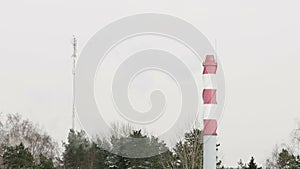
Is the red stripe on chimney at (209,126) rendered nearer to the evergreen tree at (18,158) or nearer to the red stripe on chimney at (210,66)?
the red stripe on chimney at (210,66)

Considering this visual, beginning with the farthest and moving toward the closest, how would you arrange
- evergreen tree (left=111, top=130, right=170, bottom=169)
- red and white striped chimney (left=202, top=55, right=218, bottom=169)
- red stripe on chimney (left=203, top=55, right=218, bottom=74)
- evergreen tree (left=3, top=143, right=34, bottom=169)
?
evergreen tree (left=3, top=143, right=34, bottom=169) → evergreen tree (left=111, top=130, right=170, bottom=169) → red stripe on chimney (left=203, top=55, right=218, bottom=74) → red and white striped chimney (left=202, top=55, right=218, bottom=169)

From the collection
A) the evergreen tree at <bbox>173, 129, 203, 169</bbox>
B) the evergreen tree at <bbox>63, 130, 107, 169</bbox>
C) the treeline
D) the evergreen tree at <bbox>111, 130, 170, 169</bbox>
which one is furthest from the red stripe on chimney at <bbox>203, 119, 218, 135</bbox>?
the evergreen tree at <bbox>63, 130, 107, 169</bbox>

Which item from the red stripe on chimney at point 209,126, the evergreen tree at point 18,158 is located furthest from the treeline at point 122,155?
the red stripe on chimney at point 209,126

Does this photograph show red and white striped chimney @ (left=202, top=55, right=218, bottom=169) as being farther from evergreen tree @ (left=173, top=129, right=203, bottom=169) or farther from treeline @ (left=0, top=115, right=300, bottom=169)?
evergreen tree @ (left=173, top=129, right=203, bottom=169)

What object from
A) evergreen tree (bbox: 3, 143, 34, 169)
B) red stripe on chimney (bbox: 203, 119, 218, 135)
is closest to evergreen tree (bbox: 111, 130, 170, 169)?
evergreen tree (bbox: 3, 143, 34, 169)

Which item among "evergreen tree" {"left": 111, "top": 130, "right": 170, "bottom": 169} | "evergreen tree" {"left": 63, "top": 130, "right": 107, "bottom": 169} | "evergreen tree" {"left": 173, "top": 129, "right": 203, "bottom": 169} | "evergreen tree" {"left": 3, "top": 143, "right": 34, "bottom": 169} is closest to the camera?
"evergreen tree" {"left": 173, "top": 129, "right": 203, "bottom": 169}

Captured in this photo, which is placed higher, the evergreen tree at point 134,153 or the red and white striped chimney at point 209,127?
the evergreen tree at point 134,153

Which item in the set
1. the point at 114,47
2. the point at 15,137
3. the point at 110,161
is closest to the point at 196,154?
the point at 110,161

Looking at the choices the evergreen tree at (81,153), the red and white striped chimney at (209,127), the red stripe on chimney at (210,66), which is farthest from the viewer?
the evergreen tree at (81,153)

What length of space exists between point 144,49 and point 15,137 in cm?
2771

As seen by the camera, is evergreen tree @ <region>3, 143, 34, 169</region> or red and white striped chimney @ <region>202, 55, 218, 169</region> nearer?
red and white striped chimney @ <region>202, 55, 218, 169</region>

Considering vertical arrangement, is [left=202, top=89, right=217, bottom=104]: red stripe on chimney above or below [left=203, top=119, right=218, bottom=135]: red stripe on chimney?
above

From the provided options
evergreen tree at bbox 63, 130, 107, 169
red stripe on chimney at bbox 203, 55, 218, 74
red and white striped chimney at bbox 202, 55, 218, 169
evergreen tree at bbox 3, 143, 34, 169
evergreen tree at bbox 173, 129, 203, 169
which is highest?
evergreen tree at bbox 63, 130, 107, 169

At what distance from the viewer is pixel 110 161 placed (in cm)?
2083
